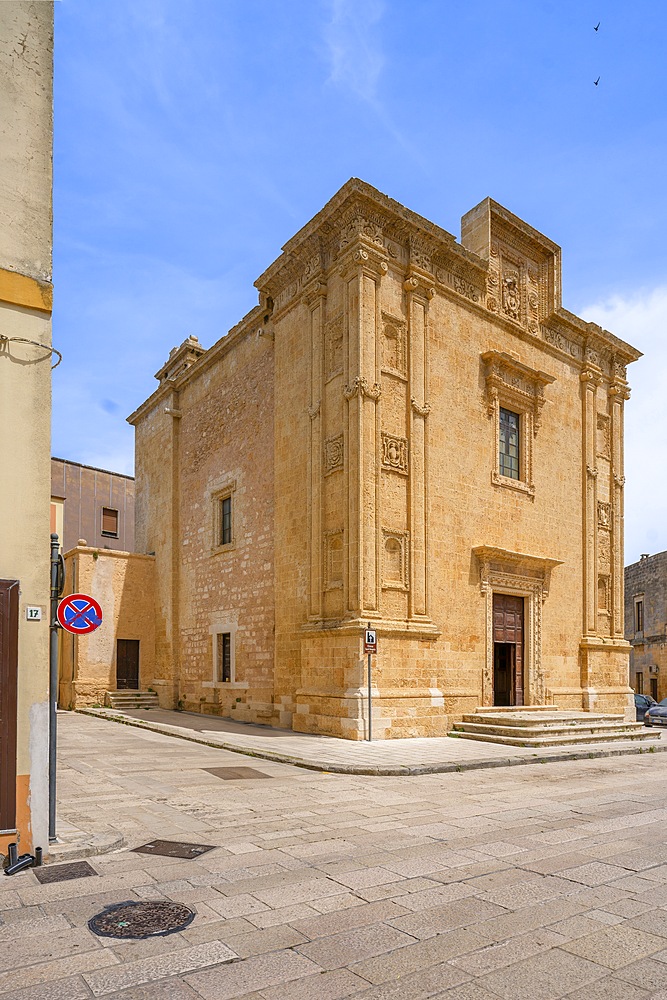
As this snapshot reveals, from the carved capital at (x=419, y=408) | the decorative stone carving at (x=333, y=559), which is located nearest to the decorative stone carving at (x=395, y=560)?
the decorative stone carving at (x=333, y=559)

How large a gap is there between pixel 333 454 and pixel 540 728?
7134mm

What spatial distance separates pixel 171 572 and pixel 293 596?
27.5 ft

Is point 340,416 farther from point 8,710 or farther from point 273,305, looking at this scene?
point 8,710

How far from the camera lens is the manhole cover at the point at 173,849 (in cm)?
668

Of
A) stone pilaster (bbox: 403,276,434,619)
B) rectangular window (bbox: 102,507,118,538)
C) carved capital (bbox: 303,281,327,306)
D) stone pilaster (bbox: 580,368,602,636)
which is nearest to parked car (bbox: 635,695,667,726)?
stone pilaster (bbox: 580,368,602,636)

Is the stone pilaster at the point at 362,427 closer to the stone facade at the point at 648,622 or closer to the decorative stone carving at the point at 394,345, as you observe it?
the decorative stone carving at the point at 394,345

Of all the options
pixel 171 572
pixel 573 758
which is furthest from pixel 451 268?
pixel 171 572

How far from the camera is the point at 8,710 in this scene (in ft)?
21.0

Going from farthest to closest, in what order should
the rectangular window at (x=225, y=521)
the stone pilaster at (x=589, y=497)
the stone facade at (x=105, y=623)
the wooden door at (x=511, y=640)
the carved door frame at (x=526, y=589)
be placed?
the stone facade at (x=105, y=623) → the rectangular window at (x=225, y=521) → the stone pilaster at (x=589, y=497) → the wooden door at (x=511, y=640) → the carved door frame at (x=526, y=589)

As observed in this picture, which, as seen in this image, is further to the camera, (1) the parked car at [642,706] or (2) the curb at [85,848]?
(1) the parked car at [642,706]

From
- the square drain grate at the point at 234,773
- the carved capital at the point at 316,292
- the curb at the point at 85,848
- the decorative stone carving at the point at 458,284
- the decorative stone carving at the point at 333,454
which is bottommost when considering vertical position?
the square drain grate at the point at 234,773

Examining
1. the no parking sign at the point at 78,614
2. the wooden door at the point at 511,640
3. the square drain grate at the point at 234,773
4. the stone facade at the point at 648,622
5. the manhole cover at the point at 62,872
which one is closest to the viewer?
the manhole cover at the point at 62,872

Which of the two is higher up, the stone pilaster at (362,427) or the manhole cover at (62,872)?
the stone pilaster at (362,427)

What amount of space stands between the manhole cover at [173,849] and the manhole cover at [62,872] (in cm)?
60
